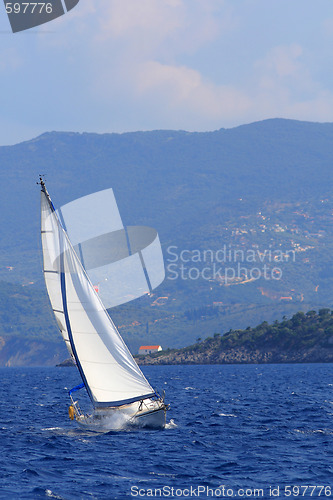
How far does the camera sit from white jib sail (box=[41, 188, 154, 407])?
51.7m

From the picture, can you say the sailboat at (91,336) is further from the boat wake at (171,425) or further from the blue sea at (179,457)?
the boat wake at (171,425)

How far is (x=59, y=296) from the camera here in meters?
52.0

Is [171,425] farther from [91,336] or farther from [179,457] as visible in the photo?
[179,457]

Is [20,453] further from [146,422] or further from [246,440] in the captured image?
[246,440]

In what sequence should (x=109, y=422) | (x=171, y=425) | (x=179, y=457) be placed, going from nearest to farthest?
(x=179, y=457) < (x=109, y=422) < (x=171, y=425)

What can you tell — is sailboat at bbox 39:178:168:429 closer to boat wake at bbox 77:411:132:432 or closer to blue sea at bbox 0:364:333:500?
boat wake at bbox 77:411:132:432

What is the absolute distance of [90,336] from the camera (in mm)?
52031

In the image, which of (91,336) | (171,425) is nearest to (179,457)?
(91,336)

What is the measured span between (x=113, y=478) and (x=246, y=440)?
1431cm

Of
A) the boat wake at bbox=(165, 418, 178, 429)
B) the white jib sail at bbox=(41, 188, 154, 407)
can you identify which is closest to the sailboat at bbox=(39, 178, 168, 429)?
the white jib sail at bbox=(41, 188, 154, 407)

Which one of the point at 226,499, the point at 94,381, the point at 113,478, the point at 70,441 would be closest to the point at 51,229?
the point at 94,381

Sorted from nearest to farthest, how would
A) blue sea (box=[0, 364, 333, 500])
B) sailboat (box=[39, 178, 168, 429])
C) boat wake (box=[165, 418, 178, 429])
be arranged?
blue sea (box=[0, 364, 333, 500])
sailboat (box=[39, 178, 168, 429])
boat wake (box=[165, 418, 178, 429])

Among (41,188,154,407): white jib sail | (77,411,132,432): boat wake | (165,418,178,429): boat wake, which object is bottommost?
(165,418,178,429): boat wake

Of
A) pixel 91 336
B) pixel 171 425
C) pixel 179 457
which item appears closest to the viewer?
pixel 179 457
